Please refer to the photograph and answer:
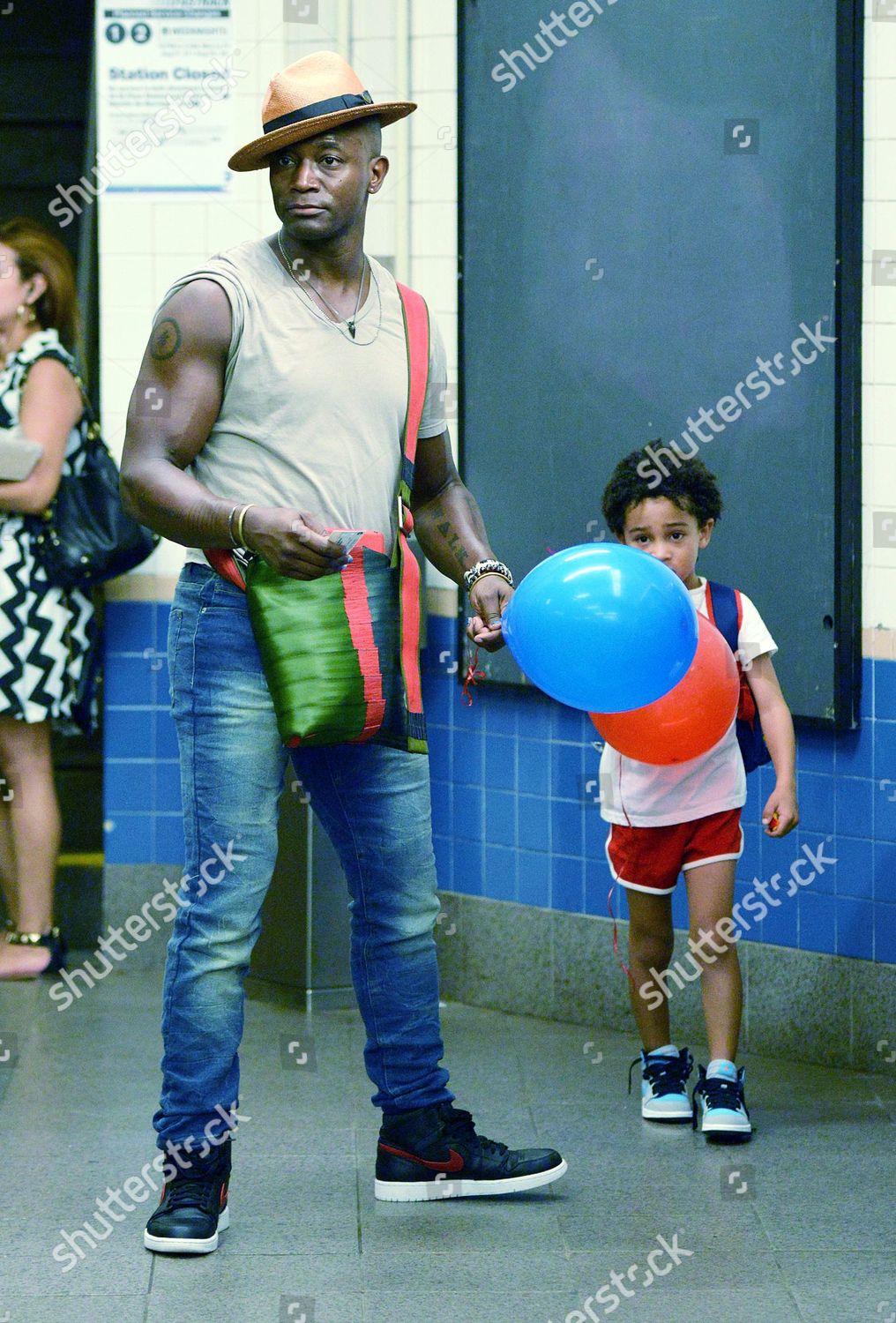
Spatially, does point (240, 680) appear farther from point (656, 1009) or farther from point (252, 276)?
point (656, 1009)

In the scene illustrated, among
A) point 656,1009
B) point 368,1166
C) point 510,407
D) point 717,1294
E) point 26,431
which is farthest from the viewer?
point 26,431

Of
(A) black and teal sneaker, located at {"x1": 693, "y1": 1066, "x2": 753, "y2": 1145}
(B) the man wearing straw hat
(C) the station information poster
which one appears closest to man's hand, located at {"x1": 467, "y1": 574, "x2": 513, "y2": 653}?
(B) the man wearing straw hat

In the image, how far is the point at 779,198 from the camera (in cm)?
488

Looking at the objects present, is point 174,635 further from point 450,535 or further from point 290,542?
point 450,535

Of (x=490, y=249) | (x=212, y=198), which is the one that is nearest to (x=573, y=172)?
(x=490, y=249)

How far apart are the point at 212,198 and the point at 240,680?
2639 mm
